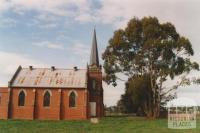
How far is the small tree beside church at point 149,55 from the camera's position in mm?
50344

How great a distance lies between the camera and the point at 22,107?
53.3 meters

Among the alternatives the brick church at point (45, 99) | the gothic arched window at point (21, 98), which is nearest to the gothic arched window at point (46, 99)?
the brick church at point (45, 99)

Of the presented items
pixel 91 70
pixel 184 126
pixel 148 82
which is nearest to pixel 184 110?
pixel 184 126

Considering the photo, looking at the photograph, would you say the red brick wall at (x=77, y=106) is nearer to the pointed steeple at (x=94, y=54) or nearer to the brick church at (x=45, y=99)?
the brick church at (x=45, y=99)

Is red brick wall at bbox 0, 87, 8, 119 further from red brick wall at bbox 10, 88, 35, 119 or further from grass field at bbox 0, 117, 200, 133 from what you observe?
grass field at bbox 0, 117, 200, 133

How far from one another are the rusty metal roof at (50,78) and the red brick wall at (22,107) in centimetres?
108

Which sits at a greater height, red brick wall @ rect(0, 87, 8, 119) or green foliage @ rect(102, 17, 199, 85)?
green foliage @ rect(102, 17, 199, 85)

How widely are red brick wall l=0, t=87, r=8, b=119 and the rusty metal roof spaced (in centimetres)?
155

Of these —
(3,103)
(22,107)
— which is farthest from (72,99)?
(3,103)

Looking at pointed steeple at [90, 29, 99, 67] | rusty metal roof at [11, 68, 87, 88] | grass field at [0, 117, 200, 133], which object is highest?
pointed steeple at [90, 29, 99, 67]

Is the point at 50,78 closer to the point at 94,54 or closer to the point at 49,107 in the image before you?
the point at 49,107

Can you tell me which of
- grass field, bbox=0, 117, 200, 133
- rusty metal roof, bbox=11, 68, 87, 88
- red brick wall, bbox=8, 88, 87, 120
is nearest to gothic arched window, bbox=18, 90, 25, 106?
red brick wall, bbox=8, 88, 87, 120

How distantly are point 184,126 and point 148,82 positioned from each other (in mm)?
18004

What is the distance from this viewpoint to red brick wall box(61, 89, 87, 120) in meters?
53.7
